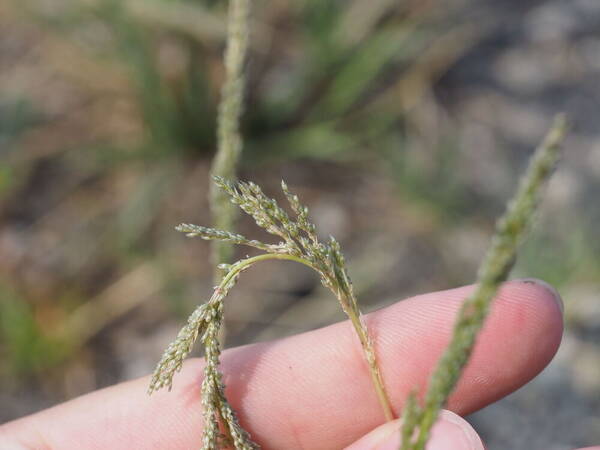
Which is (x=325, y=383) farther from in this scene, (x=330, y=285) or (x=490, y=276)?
(x=490, y=276)

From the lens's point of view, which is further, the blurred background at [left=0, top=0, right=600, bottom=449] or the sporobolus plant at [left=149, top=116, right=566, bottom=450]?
the blurred background at [left=0, top=0, right=600, bottom=449]

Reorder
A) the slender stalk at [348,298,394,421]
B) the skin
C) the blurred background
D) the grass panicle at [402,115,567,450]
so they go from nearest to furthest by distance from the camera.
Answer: the grass panicle at [402,115,567,450] → the slender stalk at [348,298,394,421] → the skin → the blurred background

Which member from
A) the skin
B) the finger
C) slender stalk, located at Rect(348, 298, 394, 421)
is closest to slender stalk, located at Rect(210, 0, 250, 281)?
slender stalk, located at Rect(348, 298, 394, 421)

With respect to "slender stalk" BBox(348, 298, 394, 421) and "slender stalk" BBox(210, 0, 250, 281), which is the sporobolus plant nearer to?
"slender stalk" BBox(348, 298, 394, 421)

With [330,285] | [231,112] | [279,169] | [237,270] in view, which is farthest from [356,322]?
[279,169]

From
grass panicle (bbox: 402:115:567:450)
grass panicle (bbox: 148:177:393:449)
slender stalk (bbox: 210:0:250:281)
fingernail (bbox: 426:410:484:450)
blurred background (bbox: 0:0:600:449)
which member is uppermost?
blurred background (bbox: 0:0:600:449)

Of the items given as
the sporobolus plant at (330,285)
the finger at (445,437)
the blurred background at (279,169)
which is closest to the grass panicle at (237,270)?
the sporobolus plant at (330,285)
